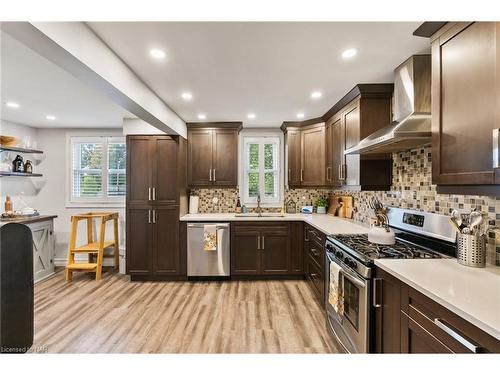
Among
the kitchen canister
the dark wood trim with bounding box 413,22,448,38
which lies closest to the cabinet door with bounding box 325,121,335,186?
the dark wood trim with bounding box 413,22,448,38

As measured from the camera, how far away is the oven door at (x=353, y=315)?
1.64 metres

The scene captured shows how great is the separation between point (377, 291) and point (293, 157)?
2.63 meters

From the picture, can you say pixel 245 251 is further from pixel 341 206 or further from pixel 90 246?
pixel 90 246

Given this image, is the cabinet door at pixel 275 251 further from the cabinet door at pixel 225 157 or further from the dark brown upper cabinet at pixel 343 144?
the cabinet door at pixel 225 157

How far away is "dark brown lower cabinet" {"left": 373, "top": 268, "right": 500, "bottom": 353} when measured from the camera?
0.95 m

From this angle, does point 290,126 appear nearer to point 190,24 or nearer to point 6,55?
point 190,24

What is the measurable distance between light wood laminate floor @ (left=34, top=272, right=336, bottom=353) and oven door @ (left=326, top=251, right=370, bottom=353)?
0.76 feet

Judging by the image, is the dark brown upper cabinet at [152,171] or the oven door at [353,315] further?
the dark brown upper cabinet at [152,171]

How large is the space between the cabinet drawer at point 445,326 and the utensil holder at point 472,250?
480mm

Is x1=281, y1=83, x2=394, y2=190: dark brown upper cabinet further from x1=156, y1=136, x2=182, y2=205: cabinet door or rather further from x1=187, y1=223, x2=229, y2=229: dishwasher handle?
x1=156, y1=136, x2=182, y2=205: cabinet door

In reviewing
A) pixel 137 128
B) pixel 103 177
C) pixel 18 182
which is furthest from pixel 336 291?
pixel 18 182

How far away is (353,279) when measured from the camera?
177 centimetres

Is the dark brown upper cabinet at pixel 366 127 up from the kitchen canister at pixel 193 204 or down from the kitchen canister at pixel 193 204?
up

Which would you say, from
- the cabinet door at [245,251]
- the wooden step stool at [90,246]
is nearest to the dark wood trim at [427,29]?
the cabinet door at [245,251]
